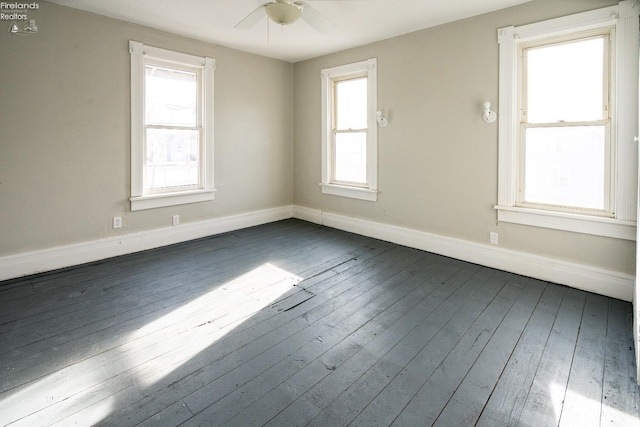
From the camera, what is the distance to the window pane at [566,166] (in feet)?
9.98

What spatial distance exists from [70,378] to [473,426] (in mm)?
2059

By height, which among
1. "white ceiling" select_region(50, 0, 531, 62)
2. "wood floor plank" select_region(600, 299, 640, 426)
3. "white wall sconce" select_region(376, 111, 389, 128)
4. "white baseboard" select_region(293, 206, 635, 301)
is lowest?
"wood floor plank" select_region(600, 299, 640, 426)

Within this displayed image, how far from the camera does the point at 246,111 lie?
5133 mm

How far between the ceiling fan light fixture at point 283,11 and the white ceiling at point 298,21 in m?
0.62

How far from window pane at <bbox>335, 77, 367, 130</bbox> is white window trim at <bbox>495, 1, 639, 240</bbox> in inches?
73.2

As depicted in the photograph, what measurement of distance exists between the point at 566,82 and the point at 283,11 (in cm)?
255

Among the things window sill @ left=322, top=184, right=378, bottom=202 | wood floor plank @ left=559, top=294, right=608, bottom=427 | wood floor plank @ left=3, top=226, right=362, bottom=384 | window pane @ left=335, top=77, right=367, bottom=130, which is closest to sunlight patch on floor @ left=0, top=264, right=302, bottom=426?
wood floor plank @ left=3, top=226, right=362, bottom=384

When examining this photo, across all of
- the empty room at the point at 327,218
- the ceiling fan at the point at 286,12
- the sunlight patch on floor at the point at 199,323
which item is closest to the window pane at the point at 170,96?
the empty room at the point at 327,218

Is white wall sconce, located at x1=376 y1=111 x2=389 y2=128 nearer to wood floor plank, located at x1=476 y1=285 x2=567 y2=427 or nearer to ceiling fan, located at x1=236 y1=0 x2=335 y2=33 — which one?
ceiling fan, located at x1=236 y1=0 x2=335 y2=33

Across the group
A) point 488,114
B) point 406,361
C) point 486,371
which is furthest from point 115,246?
point 488,114

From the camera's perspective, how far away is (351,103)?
16.5 feet

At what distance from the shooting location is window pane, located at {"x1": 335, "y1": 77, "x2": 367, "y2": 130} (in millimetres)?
4879

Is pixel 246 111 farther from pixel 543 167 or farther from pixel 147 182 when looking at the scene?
pixel 543 167

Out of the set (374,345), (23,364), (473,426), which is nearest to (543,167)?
(374,345)
